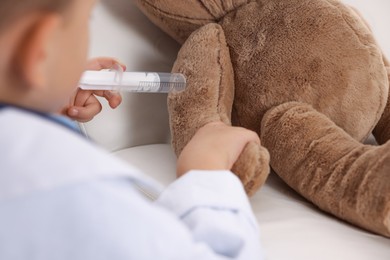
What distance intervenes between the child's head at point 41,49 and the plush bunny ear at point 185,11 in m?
0.47


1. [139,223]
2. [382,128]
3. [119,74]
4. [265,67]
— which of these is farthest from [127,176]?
[382,128]

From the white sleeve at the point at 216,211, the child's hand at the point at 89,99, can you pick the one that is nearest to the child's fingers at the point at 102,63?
the child's hand at the point at 89,99

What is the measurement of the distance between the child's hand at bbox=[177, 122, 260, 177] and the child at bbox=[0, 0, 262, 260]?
16cm

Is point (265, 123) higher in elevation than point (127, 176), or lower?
lower

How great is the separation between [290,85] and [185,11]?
0.69ft

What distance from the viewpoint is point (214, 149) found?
0.66 m

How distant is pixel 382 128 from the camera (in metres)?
0.92

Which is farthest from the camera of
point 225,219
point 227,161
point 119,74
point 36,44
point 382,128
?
point 382,128

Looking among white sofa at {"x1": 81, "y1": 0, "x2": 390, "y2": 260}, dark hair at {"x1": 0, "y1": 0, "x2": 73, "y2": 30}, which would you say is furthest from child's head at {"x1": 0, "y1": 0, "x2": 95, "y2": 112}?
white sofa at {"x1": 81, "y1": 0, "x2": 390, "y2": 260}

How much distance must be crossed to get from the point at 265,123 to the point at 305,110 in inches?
2.3

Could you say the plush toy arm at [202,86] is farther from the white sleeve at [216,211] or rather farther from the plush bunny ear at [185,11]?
the white sleeve at [216,211]

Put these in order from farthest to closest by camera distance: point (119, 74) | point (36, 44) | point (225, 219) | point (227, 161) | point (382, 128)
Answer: point (382, 128), point (119, 74), point (227, 161), point (225, 219), point (36, 44)

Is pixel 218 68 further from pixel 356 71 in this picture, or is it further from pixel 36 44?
pixel 36 44

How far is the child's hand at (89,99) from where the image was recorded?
2.86 feet
